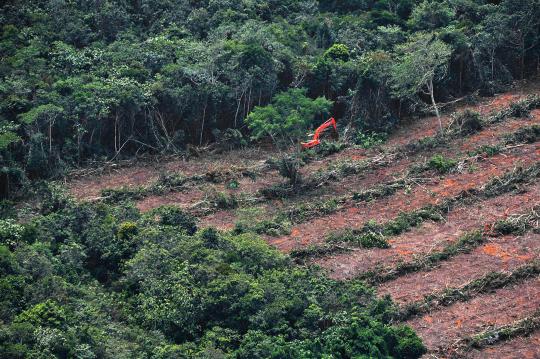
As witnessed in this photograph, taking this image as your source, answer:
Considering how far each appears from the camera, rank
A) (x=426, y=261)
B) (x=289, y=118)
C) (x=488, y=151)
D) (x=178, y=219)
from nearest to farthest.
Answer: (x=426, y=261)
(x=178, y=219)
(x=289, y=118)
(x=488, y=151)

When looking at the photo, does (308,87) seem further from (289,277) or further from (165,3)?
(289,277)

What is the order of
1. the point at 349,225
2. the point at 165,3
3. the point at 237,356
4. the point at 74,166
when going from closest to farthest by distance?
the point at 237,356 < the point at 349,225 < the point at 74,166 < the point at 165,3

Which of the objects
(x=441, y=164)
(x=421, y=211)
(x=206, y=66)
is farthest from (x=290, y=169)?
(x=206, y=66)

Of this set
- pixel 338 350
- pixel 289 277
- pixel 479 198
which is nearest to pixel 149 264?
pixel 289 277

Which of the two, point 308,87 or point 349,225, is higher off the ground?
point 308,87

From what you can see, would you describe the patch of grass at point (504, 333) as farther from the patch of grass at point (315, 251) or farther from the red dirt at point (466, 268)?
the patch of grass at point (315, 251)

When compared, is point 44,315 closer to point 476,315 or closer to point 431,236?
point 476,315

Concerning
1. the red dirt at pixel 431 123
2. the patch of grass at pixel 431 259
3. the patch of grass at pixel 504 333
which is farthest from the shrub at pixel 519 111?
the patch of grass at pixel 504 333
